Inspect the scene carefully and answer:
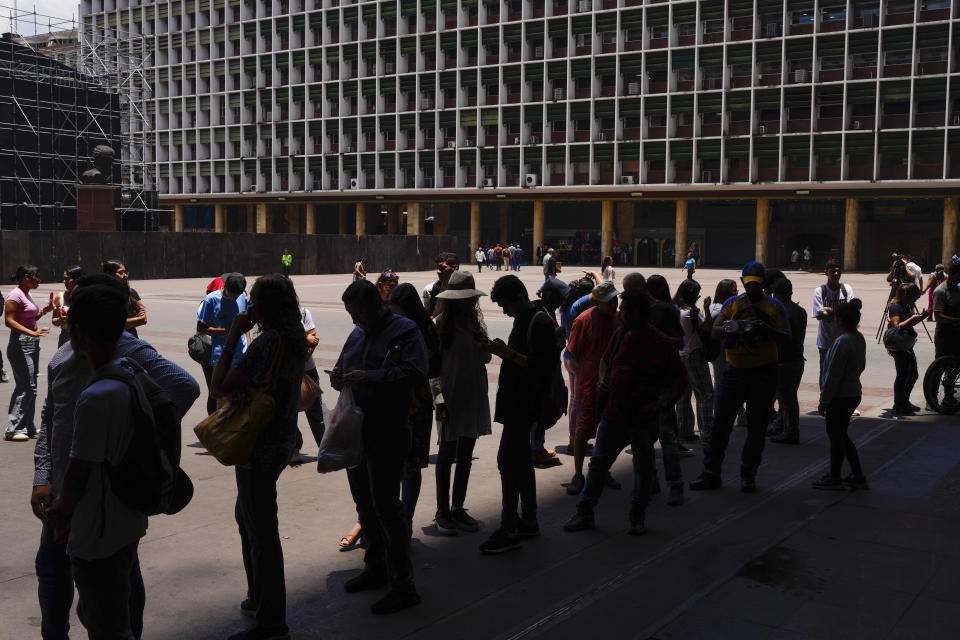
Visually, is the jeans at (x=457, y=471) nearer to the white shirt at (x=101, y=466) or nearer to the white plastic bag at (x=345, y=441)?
the white plastic bag at (x=345, y=441)

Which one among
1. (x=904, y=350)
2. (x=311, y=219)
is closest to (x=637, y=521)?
(x=904, y=350)

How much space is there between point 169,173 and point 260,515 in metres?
82.9

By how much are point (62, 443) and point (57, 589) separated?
827mm

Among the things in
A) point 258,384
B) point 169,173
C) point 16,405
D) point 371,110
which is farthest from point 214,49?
point 258,384

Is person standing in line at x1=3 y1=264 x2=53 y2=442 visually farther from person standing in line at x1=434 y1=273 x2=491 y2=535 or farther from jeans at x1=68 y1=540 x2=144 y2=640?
jeans at x1=68 y1=540 x2=144 y2=640

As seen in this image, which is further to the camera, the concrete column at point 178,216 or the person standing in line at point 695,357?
the concrete column at point 178,216

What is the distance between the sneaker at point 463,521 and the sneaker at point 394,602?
4.60 ft

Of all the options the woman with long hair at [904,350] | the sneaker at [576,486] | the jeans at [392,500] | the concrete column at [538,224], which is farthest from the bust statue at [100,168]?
the jeans at [392,500]

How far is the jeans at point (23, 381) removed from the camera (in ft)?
28.6

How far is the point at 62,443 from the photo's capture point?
3.54 meters

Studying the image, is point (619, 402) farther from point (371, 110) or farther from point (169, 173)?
point (169, 173)

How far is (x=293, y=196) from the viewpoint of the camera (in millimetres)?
74062

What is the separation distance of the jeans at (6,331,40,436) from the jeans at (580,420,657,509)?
540 cm

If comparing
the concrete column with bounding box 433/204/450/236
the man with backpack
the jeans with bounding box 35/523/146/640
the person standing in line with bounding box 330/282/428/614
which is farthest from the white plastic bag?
the concrete column with bounding box 433/204/450/236
